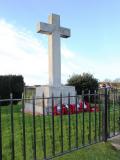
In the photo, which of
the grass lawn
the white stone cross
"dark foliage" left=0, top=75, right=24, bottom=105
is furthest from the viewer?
"dark foliage" left=0, top=75, right=24, bottom=105

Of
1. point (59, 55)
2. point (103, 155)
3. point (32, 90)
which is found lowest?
point (103, 155)

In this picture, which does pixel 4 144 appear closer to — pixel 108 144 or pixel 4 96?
pixel 108 144

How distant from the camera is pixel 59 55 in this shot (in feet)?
34.8

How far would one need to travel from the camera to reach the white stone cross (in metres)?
10.4

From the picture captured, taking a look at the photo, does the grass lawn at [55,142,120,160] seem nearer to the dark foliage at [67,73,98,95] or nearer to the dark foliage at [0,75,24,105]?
the dark foliage at [67,73,98,95]

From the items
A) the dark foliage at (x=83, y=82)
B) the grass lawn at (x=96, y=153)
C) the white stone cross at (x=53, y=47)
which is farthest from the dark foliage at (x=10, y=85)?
the grass lawn at (x=96, y=153)

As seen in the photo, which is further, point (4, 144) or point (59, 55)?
point (59, 55)

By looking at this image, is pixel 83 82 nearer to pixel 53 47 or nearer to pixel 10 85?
pixel 10 85

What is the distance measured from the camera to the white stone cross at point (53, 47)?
1036cm

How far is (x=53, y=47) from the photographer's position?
34.4 ft

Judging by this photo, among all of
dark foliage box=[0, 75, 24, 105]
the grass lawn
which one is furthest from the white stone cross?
dark foliage box=[0, 75, 24, 105]


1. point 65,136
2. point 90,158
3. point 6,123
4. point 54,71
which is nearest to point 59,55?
point 54,71

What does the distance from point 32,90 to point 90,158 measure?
23.8 ft

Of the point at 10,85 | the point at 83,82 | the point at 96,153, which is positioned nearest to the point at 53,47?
the point at 83,82
